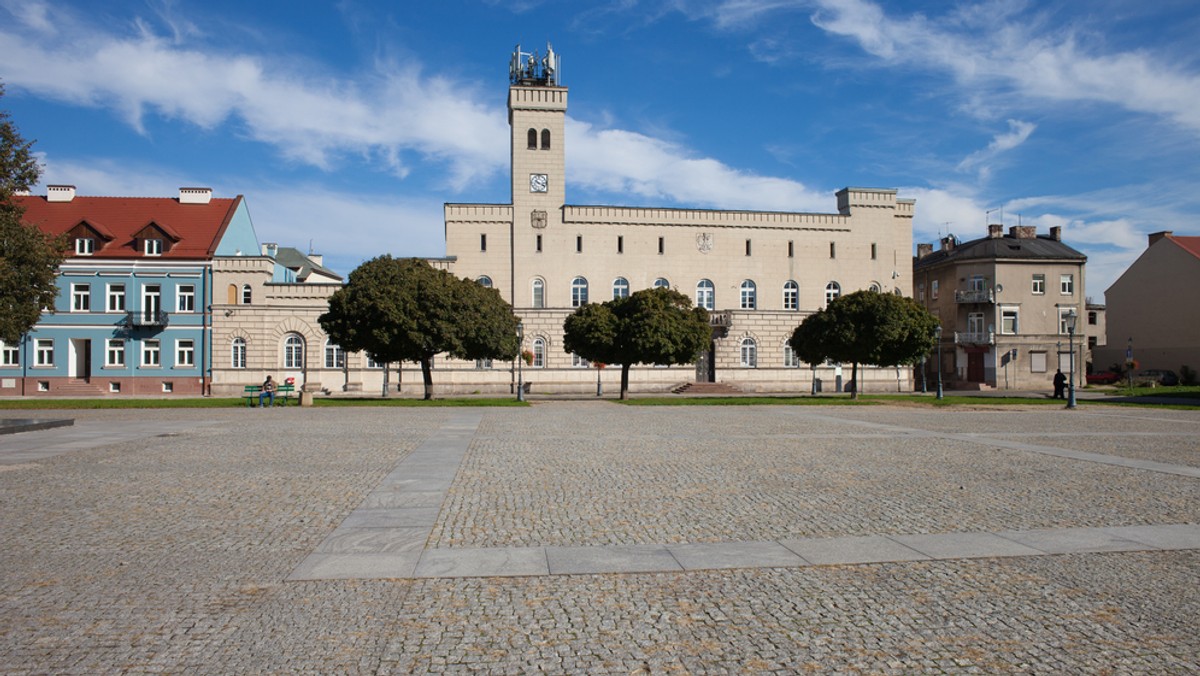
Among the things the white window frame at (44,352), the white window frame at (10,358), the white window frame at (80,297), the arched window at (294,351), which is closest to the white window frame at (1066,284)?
the arched window at (294,351)

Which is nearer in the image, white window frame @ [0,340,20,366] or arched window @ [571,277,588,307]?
white window frame @ [0,340,20,366]

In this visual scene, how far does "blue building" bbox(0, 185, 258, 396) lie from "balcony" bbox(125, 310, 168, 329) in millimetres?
53

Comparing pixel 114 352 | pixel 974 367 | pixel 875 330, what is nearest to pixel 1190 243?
pixel 974 367

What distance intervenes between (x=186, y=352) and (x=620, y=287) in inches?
1114

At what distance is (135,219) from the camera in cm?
5131

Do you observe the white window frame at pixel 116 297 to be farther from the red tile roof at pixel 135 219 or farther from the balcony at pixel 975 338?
the balcony at pixel 975 338

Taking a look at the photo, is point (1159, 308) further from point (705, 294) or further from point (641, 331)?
point (641, 331)

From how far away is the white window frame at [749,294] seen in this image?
57250 mm

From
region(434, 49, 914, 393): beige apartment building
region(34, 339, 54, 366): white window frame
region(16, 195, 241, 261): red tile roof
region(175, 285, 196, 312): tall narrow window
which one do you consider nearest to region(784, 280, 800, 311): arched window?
region(434, 49, 914, 393): beige apartment building

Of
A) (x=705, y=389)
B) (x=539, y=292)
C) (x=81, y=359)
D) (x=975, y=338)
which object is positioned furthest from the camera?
(x=975, y=338)

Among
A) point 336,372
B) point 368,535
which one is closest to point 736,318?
point 336,372

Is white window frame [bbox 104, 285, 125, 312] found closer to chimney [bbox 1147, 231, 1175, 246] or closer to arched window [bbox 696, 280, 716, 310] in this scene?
arched window [bbox 696, 280, 716, 310]

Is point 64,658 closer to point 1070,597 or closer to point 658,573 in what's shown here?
point 658,573

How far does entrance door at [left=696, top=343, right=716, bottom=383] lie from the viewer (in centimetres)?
5519
